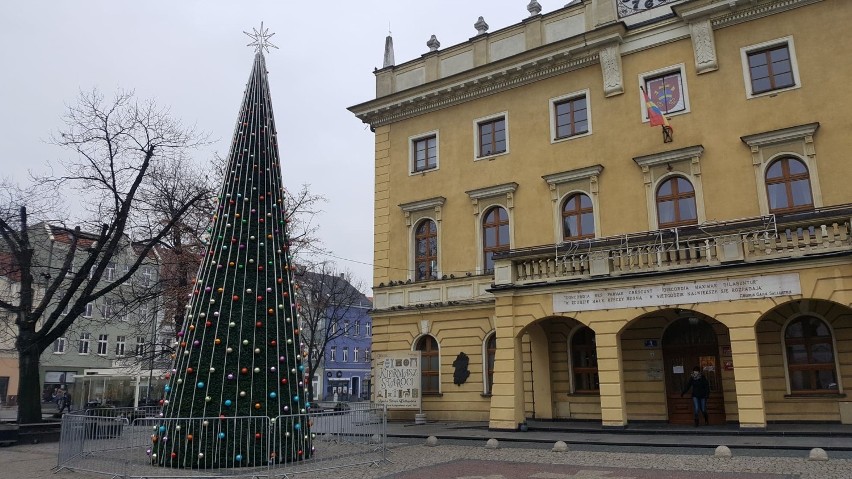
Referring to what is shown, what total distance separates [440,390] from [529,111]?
10338mm

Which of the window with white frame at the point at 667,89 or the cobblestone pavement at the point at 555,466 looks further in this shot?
the window with white frame at the point at 667,89

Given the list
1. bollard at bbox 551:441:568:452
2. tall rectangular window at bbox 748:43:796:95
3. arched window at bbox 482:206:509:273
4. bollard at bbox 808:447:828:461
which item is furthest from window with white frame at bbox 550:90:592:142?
bollard at bbox 808:447:828:461

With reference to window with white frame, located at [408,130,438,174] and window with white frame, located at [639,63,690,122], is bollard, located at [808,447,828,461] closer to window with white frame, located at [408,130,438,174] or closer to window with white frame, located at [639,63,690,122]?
window with white frame, located at [639,63,690,122]

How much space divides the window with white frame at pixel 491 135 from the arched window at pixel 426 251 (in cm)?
332

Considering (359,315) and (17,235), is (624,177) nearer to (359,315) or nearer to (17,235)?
(17,235)

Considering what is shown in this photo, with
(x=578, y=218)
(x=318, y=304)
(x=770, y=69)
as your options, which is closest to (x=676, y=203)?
(x=578, y=218)

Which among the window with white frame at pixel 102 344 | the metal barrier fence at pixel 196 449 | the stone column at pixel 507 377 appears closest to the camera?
the metal barrier fence at pixel 196 449

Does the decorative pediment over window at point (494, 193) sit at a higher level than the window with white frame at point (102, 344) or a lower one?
higher

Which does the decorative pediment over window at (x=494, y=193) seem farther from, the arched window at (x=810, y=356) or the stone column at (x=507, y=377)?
the arched window at (x=810, y=356)

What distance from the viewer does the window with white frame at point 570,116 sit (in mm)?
21109

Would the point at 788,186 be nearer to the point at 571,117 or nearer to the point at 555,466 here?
the point at 571,117

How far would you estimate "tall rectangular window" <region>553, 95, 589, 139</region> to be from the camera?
2116 cm

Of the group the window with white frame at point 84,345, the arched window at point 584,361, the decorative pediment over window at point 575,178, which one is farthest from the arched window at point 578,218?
the window with white frame at point 84,345

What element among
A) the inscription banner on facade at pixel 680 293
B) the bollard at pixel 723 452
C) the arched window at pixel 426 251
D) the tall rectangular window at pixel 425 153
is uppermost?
the tall rectangular window at pixel 425 153
